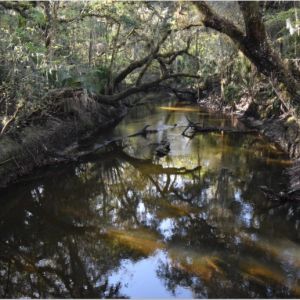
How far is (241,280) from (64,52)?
53.2 ft

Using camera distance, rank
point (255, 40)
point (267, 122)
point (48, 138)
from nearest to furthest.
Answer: point (255, 40)
point (48, 138)
point (267, 122)

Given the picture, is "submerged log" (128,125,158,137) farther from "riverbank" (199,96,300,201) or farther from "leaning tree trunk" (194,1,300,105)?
"leaning tree trunk" (194,1,300,105)

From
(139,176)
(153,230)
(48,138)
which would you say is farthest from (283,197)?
(48,138)

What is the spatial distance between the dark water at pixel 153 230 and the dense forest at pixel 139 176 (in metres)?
0.04

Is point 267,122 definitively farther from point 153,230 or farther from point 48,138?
point 153,230

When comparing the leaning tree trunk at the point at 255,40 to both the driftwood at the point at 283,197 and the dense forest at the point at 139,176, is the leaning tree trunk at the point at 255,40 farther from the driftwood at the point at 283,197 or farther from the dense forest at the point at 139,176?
the driftwood at the point at 283,197

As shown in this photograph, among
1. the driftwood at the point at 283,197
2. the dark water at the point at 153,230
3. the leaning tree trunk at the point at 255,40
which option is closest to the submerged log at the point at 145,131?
the dark water at the point at 153,230

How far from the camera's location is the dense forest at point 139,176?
8.28 m

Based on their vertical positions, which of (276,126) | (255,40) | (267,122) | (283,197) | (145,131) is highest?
(255,40)

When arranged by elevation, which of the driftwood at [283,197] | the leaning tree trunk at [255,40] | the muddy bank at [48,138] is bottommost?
the driftwood at [283,197]

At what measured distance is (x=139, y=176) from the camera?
48.6 feet

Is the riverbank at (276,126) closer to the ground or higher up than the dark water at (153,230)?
higher up

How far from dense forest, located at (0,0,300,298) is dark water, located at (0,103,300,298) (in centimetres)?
4

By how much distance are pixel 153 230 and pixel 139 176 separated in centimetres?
471
